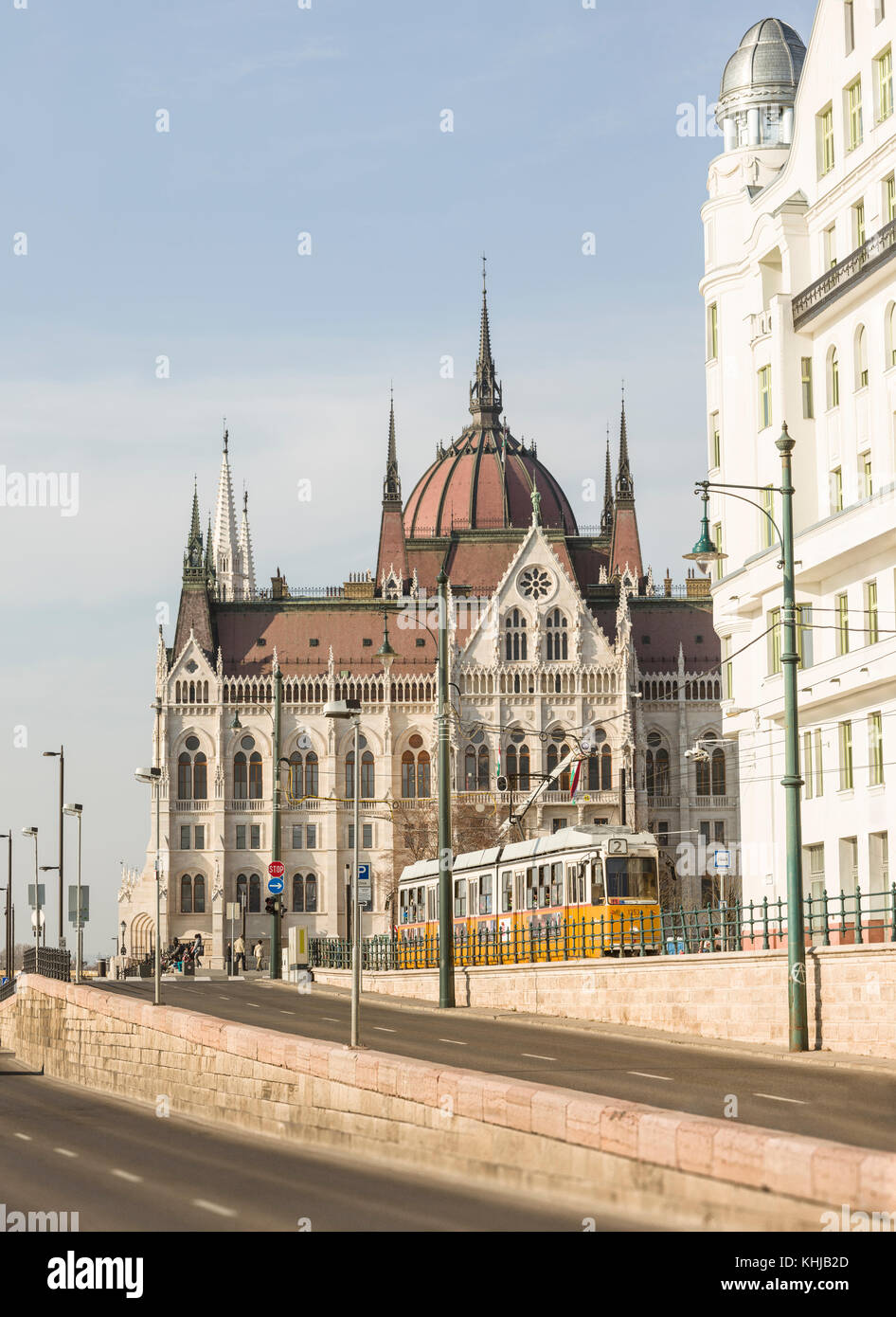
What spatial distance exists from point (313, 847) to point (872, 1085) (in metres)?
93.0

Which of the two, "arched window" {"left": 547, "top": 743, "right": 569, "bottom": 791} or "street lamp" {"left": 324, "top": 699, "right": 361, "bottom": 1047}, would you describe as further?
"arched window" {"left": 547, "top": 743, "right": 569, "bottom": 791}

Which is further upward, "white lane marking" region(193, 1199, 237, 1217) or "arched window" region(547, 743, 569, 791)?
"arched window" region(547, 743, 569, 791)

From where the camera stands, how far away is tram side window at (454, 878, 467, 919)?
182 ft

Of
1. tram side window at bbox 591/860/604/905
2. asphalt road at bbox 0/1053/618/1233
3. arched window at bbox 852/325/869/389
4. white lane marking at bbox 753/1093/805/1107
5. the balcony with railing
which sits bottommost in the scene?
asphalt road at bbox 0/1053/618/1233

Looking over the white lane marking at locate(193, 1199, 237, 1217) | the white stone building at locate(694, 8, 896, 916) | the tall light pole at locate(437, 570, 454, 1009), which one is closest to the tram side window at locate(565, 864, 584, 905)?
the tall light pole at locate(437, 570, 454, 1009)

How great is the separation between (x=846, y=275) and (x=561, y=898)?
17200 millimetres

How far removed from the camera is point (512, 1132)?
17250mm

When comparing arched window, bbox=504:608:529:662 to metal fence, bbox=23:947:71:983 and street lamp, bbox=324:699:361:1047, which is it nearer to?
metal fence, bbox=23:947:71:983

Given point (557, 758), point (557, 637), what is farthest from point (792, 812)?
point (557, 637)

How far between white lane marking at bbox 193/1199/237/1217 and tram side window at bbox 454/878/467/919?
38.5 meters

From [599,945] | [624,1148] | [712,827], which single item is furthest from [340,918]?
[624,1148]

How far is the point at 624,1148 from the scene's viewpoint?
15375 millimetres
